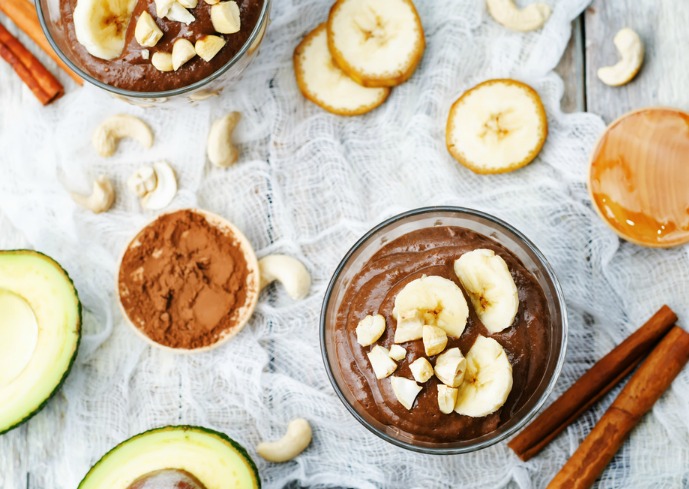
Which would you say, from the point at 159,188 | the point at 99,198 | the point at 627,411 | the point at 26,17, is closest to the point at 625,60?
the point at 627,411

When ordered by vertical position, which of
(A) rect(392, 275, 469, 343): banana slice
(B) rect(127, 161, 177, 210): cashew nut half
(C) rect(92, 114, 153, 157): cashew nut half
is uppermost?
(A) rect(392, 275, 469, 343): banana slice

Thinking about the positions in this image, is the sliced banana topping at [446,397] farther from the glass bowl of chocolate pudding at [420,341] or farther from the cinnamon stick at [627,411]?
the cinnamon stick at [627,411]

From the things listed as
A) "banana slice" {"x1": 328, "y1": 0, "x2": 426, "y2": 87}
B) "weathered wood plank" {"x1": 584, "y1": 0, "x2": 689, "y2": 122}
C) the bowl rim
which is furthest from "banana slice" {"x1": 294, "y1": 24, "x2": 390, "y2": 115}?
"weathered wood plank" {"x1": 584, "y1": 0, "x2": 689, "y2": 122}

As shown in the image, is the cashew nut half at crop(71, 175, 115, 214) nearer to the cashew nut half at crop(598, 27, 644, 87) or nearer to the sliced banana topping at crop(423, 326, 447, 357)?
the sliced banana topping at crop(423, 326, 447, 357)

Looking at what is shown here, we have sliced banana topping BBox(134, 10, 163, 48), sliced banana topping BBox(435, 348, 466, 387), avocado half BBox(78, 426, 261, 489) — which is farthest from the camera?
avocado half BBox(78, 426, 261, 489)

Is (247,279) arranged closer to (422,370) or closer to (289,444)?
(289,444)

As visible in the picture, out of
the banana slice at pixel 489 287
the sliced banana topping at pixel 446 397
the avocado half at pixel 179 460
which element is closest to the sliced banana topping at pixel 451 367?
the sliced banana topping at pixel 446 397

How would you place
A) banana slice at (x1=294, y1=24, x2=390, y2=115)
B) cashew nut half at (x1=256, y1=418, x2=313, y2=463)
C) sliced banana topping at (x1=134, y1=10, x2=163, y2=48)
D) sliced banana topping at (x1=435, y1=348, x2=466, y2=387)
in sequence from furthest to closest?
1. banana slice at (x1=294, y1=24, x2=390, y2=115)
2. cashew nut half at (x1=256, y1=418, x2=313, y2=463)
3. sliced banana topping at (x1=134, y1=10, x2=163, y2=48)
4. sliced banana topping at (x1=435, y1=348, x2=466, y2=387)
